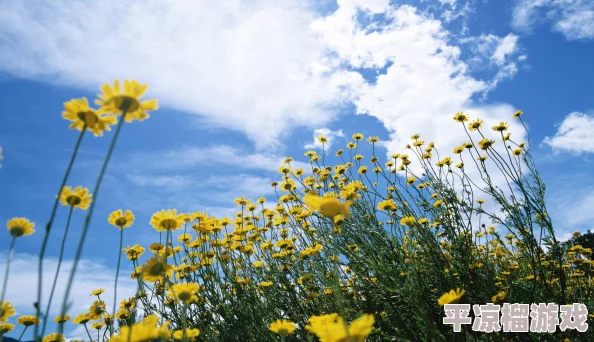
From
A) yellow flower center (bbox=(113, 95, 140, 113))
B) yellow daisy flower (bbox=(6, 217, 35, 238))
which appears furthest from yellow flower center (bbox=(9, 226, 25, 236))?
yellow flower center (bbox=(113, 95, 140, 113))

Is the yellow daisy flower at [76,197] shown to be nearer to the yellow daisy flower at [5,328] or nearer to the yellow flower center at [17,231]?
the yellow flower center at [17,231]

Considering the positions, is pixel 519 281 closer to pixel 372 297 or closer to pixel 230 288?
pixel 372 297

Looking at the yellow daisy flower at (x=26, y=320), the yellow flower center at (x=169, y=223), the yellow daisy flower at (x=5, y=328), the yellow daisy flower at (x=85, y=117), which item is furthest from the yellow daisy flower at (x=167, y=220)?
the yellow daisy flower at (x=26, y=320)

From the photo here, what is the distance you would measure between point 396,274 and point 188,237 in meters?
2.36

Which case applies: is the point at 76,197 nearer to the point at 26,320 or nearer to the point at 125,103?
the point at 125,103

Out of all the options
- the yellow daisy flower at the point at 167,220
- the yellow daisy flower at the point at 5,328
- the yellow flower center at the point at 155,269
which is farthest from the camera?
the yellow daisy flower at the point at 5,328

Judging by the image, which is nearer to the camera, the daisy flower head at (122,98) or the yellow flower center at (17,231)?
the daisy flower head at (122,98)

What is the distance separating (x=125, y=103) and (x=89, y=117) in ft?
0.63

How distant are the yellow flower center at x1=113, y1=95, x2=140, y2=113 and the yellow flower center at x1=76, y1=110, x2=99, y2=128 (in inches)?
5.3

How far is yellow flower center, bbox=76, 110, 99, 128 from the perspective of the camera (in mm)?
1542

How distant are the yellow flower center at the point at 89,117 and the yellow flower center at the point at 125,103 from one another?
0.44 feet

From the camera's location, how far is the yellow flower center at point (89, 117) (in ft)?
5.06

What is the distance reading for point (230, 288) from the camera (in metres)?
4.73

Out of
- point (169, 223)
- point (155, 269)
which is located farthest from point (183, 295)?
point (169, 223)
